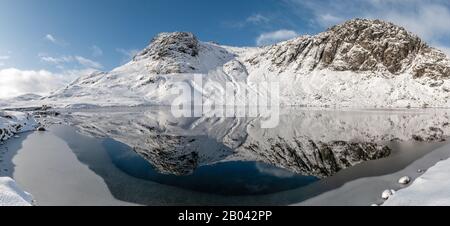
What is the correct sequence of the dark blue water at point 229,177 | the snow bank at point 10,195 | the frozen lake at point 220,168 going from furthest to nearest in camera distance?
the dark blue water at point 229,177
the frozen lake at point 220,168
the snow bank at point 10,195

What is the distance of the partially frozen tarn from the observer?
15453 mm

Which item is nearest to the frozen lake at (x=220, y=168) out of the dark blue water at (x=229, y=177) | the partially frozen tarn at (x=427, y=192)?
the dark blue water at (x=229, y=177)

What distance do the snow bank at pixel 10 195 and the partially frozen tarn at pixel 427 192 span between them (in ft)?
60.7

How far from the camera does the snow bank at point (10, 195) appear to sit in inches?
615

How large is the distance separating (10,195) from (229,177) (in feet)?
46.9

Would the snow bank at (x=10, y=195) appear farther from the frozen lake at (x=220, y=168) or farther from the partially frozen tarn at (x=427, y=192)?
the partially frozen tarn at (x=427, y=192)

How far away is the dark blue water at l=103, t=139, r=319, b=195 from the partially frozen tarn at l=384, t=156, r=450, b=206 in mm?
6331

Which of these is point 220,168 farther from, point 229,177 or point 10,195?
point 10,195
